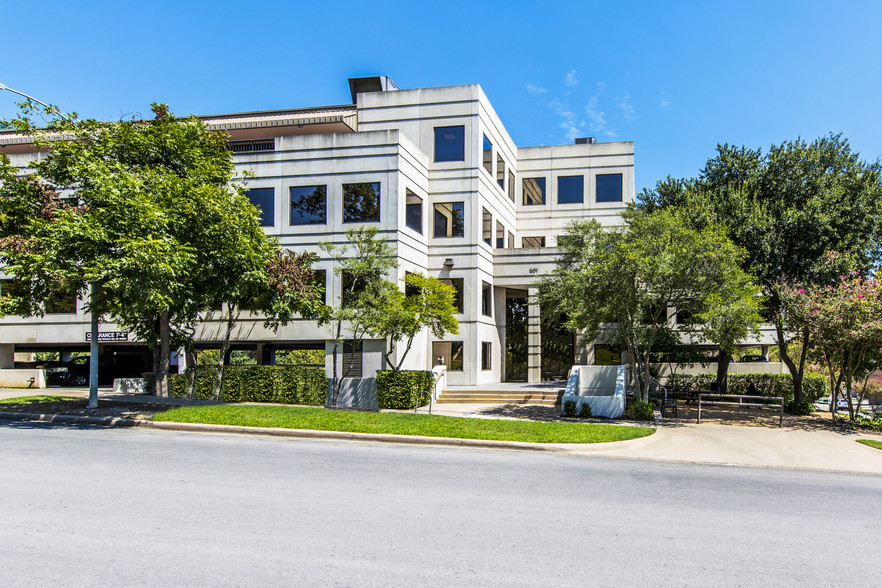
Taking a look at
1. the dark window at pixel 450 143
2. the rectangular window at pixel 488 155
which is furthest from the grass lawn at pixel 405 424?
the rectangular window at pixel 488 155

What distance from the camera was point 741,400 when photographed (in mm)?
19719

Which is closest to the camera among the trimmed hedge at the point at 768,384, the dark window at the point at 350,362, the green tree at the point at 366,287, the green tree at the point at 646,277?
the green tree at the point at 646,277

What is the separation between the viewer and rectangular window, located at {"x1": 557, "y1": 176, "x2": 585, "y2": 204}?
34812 mm

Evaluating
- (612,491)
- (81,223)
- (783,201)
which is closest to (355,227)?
(81,223)

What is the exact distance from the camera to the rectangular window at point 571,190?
34812 millimetres

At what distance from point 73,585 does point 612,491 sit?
6.75 m

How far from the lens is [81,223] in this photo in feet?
45.9

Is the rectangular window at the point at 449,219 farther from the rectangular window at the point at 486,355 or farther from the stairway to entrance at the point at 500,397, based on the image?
the stairway to entrance at the point at 500,397

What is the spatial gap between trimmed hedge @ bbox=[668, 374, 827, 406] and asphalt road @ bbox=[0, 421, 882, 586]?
659 inches

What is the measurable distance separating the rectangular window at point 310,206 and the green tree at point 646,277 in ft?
34.7

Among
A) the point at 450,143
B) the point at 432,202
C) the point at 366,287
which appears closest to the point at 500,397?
the point at 366,287

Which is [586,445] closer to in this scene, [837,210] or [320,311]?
[320,311]

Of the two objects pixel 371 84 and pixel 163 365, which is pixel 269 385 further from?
pixel 371 84

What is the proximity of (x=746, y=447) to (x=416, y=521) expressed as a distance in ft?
33.7
